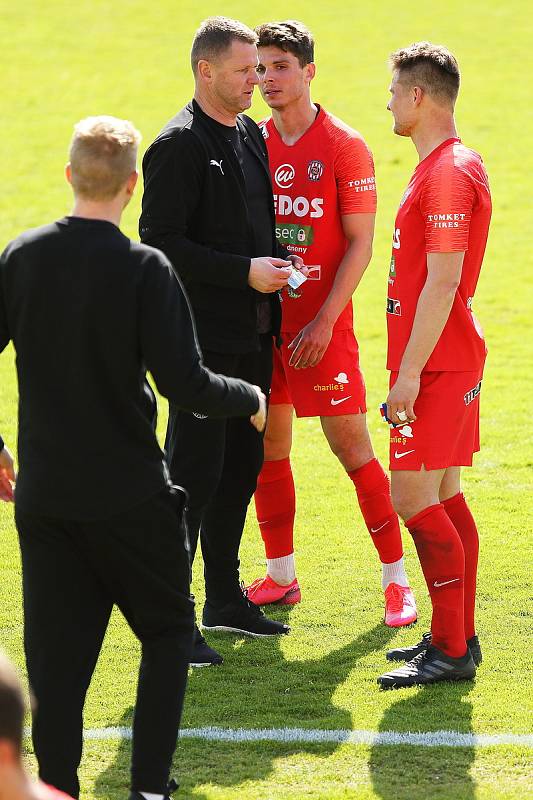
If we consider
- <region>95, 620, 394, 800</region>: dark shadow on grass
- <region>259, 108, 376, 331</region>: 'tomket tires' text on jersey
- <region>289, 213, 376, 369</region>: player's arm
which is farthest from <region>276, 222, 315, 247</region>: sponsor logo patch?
<region>95, 620, 394, 800</region>: dark shadow on grass

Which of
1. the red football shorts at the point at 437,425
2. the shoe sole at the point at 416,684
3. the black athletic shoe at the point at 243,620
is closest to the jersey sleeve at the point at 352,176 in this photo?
the red football shorts at the point at 437,425

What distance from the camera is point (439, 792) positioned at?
410 centimetres

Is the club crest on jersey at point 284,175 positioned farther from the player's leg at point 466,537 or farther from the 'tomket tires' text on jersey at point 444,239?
the player's leg at point 466,537

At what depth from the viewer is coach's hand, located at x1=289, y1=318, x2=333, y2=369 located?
5.71 metres

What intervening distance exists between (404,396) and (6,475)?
1.65 metres

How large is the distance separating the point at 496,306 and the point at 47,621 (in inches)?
414

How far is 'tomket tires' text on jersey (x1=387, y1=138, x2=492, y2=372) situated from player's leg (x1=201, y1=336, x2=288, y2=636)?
774 mm

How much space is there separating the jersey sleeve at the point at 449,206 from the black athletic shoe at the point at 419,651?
1.65 m

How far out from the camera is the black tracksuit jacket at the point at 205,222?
16.2 feet

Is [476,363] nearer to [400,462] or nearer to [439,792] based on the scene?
[400,462]

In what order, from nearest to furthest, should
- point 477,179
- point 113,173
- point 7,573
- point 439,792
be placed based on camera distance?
point 113,173, point 439,792, point 477,179, point 7,573

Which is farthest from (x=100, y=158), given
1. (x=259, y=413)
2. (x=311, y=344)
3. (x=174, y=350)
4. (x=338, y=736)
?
(x=311, y=344)

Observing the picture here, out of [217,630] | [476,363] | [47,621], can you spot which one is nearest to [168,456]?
[217,630]

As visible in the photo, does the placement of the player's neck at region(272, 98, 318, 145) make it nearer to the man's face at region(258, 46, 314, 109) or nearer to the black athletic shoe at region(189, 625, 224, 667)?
the man's face at region(258, 46, 314, 109)
